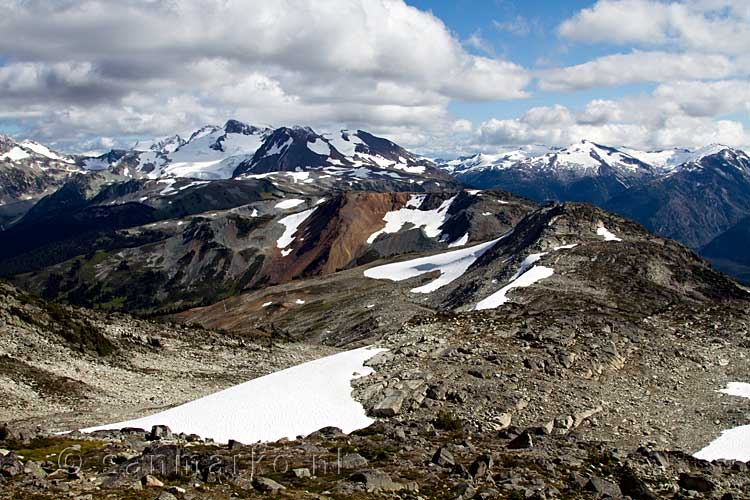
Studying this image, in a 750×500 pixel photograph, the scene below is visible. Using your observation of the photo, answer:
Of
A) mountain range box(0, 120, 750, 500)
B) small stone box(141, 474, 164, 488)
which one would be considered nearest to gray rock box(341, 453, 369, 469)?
mountain range box(0, 120, 750, 500)

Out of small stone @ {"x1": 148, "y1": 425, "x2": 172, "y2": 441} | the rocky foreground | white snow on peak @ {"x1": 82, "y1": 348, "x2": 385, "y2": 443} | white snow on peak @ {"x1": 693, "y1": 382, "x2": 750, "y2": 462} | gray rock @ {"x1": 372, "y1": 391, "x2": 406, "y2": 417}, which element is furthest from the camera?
gray rock @ {"x1": 372, "y1": 391, "x2": 406, "y2": 417}

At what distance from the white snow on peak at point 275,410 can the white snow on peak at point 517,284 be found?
99.5ft

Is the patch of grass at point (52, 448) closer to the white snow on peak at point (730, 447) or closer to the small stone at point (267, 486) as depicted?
the small stone at point (267, 486)

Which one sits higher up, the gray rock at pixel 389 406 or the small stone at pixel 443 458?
the small stone at pixel 443 458

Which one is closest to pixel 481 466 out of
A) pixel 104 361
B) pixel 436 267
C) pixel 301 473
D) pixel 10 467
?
pixel 301 473

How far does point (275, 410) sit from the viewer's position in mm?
33969

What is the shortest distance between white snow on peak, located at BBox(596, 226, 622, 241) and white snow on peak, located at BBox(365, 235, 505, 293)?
2435cm

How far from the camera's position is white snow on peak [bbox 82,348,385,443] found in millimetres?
31656

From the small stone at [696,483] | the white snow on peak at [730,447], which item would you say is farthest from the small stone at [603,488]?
the white snow on peak at [730,447]

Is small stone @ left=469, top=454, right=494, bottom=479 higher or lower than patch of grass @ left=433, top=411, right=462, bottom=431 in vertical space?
higher

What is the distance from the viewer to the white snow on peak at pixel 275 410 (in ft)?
104

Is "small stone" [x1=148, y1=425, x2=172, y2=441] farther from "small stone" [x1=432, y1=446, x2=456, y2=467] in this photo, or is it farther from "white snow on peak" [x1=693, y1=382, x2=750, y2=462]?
"white snow on peak" [x1=693, y1=382, x2=750, y2=462]

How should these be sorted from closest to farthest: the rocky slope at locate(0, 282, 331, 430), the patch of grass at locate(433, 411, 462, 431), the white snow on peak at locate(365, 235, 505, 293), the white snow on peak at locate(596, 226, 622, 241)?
the patch of grass at locate(433, 411, 462, 431), the rocky slope at locate(0, 282, 331, 430), the white snow on peak at locate(596, 226, 622, 241), the white snow on peak at locate(365, 235, 505, 293)

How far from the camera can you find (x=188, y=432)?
31391 millimetres
